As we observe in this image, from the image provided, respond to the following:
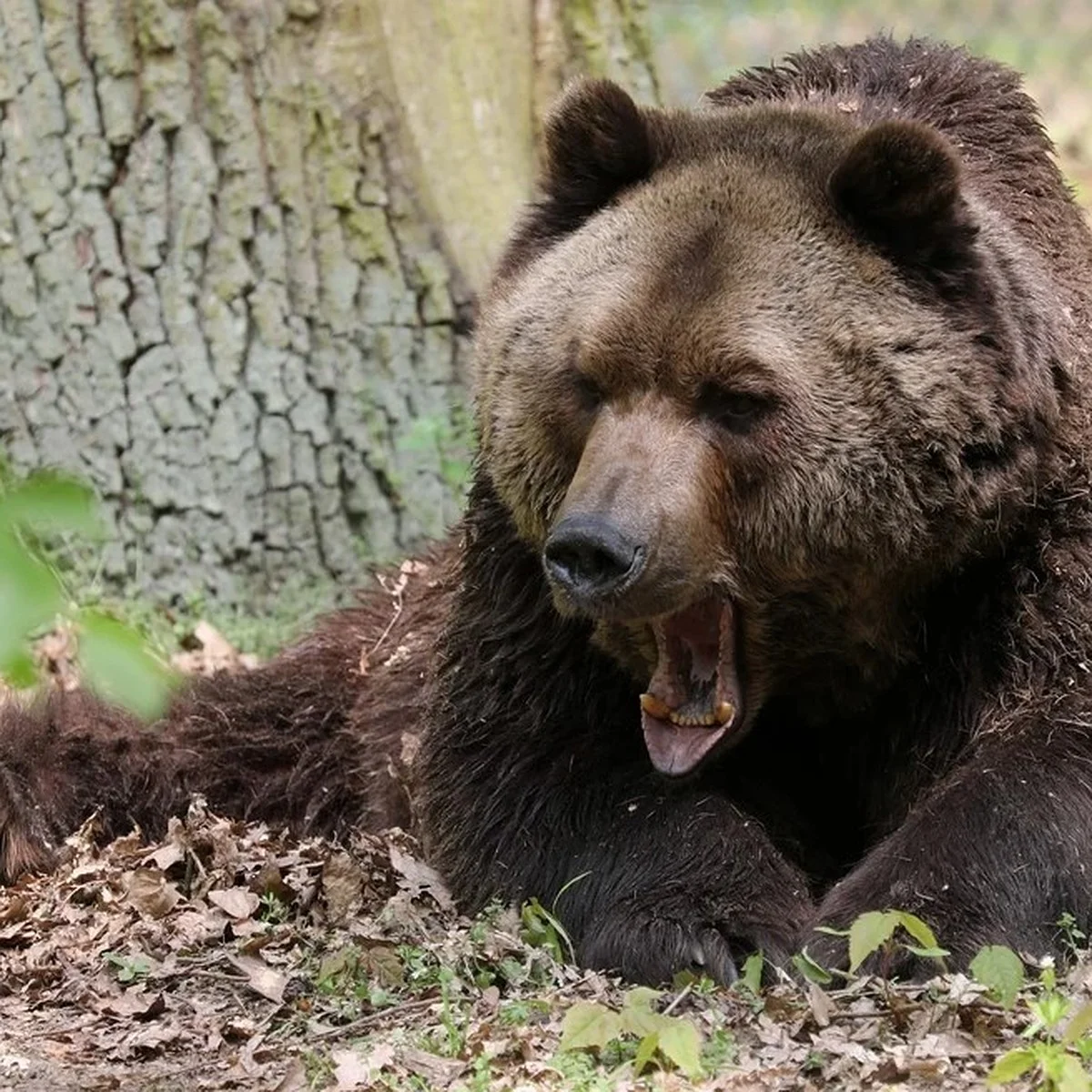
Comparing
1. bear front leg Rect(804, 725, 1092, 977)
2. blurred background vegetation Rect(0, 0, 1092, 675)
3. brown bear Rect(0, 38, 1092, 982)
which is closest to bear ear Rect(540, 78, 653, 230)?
brown bear Rect(0, 38, 1092, 982)

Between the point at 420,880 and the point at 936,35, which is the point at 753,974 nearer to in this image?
the point at 420,880

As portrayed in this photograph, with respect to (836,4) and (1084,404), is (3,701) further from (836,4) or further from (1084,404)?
(836,4)

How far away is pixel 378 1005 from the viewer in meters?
4.81

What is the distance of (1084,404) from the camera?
5383 mm

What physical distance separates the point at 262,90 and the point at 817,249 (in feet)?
12.3

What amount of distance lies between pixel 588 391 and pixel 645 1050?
5.50 feet

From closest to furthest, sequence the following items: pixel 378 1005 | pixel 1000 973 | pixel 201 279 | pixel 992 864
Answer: pixel 1000 973
pixel 378 1005
pixel 992 864
pixel 201 279

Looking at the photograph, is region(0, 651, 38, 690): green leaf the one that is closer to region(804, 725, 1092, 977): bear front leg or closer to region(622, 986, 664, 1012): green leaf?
region(622, 986, 664, 1012): green leaf

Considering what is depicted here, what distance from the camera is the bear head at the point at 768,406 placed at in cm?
493

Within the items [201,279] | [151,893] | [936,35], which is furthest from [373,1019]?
[936,35]

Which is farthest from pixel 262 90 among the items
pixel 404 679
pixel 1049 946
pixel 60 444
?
pixel 1049 946

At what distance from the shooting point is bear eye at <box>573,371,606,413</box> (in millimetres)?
5125

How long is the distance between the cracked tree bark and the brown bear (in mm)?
2586

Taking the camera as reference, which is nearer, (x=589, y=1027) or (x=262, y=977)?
(x=589, y=1027)
